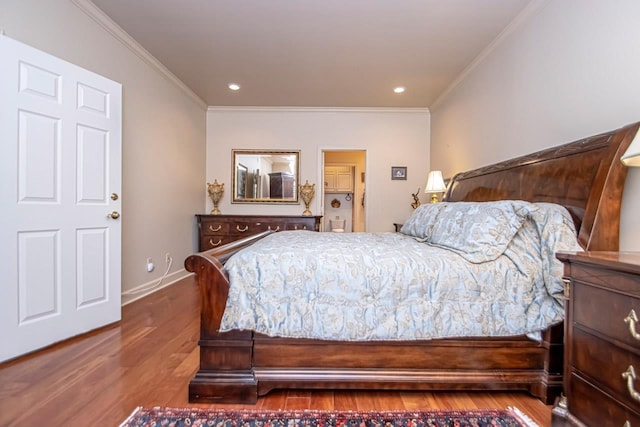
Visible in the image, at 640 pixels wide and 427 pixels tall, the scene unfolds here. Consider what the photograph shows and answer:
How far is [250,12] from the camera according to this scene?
239cm

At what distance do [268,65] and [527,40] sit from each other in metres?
2.45

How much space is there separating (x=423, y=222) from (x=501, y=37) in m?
1.89

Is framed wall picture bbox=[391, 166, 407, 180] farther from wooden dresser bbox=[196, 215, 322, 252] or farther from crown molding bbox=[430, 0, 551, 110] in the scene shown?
wooden dresser bbox=[196, 215, 322, 252]

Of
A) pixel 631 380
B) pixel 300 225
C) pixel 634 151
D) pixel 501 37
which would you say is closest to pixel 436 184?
pixel 501 37

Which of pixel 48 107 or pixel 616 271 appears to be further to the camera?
pixel 48 107

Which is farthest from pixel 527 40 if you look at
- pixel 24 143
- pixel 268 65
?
pixel 24 143

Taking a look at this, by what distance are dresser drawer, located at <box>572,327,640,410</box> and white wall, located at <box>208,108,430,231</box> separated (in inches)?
146

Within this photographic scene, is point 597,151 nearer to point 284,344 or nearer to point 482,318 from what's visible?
point 482,318

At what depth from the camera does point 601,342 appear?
0.96 meters

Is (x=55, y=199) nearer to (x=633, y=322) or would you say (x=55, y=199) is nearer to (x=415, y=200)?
(x=633, y=322)

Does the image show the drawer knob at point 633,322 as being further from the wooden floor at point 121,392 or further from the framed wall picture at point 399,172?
the framed wall picture at point 399,172

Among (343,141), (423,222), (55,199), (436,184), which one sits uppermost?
(343,141)

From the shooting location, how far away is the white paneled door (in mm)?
1771

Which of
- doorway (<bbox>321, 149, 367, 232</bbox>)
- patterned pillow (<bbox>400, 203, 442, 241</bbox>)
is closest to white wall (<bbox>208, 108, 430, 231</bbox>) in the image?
patterned pillow (<bbox>400, 203, 442, 241</bbox>)
